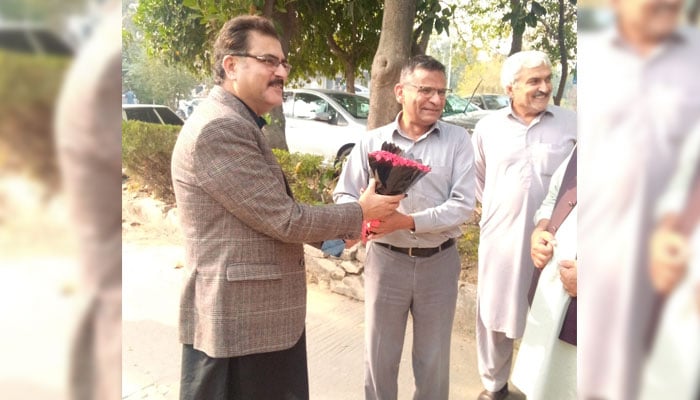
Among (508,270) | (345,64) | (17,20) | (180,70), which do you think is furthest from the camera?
(180,70)

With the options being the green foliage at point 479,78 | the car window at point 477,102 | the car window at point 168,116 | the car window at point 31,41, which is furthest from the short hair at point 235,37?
the car window at point 477,102

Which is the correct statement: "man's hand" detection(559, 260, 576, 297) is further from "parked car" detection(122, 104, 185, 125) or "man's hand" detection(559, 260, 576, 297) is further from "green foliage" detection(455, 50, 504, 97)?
"green foliage" detection(455, 50, 504, 97)

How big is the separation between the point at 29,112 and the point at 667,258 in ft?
2.55

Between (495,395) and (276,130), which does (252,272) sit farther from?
(276,130)

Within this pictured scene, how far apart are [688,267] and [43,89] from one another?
0.79 m

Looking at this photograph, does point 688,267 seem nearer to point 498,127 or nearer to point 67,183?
point 67,183

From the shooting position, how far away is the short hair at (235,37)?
2.01 metres


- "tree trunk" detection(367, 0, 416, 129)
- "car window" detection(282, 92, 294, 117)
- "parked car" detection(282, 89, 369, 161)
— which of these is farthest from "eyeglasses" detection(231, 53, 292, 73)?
"car window" detection(282, 92, 294, 117)

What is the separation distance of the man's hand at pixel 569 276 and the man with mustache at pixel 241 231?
2.44ft

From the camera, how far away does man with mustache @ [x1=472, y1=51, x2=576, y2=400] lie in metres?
3.03

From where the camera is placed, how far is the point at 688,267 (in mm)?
589

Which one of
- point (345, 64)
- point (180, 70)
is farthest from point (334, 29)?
point (180, 70)

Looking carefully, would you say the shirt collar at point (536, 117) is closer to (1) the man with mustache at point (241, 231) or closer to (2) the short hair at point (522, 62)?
(2) the short hair at point (522, 62)

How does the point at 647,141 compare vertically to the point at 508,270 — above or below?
above
